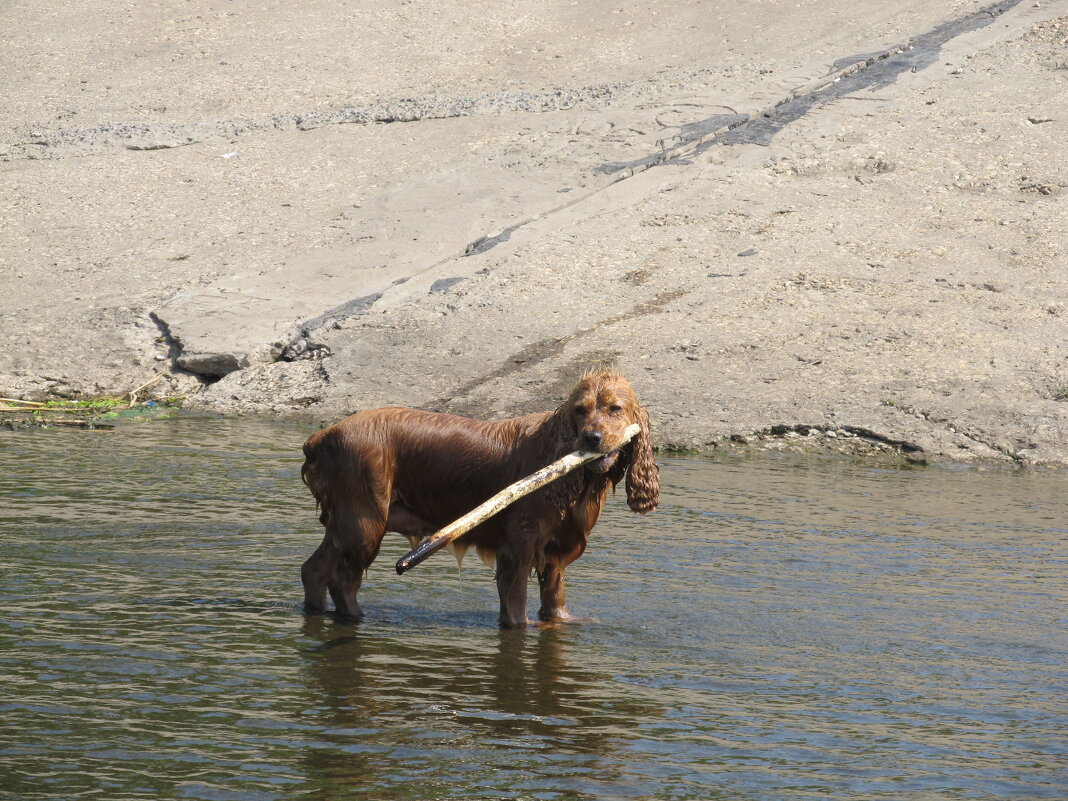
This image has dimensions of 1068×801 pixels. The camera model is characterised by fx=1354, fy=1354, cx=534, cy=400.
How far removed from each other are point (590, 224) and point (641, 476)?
10320mm

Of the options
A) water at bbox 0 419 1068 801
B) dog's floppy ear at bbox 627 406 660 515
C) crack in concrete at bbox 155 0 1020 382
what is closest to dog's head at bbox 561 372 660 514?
dog's floppy ear at bbox 627 406 660 515

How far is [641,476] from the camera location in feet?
25.5

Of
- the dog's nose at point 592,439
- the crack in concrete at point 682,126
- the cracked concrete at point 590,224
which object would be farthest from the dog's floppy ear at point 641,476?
the crack in concrete at point 682,126

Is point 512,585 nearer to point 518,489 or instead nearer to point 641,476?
point 518,489

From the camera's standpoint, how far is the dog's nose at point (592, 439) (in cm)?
727

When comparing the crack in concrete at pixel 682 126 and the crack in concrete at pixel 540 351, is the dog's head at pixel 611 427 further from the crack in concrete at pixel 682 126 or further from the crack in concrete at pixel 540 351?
the crack in concrete at pixel 682 126

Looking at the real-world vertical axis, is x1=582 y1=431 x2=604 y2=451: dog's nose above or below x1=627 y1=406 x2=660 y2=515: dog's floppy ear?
above

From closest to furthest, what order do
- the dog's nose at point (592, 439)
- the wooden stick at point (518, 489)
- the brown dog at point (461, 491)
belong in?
the wooden stick at point (518, 489) < the dog's nose at point (592, 439) < the brown dog at point (461, 491)

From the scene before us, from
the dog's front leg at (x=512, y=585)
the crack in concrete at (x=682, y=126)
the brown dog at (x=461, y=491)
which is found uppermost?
the crack in concrete at (x=682, y=126)

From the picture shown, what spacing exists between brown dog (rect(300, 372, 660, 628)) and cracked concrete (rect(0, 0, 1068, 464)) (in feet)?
18.9

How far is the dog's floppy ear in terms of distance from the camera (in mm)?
7746

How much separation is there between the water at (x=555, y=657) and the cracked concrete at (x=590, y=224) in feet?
11.2

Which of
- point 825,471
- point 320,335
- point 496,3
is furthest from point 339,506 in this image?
point 496,3

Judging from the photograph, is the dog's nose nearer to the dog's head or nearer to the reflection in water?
the dog's head
